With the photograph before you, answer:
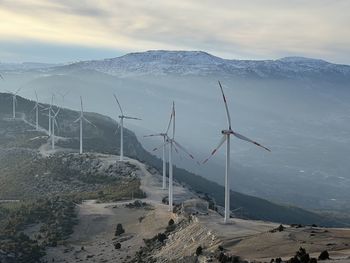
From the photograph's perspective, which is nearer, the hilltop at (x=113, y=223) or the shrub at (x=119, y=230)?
the hilltop at (x=113, y=223)

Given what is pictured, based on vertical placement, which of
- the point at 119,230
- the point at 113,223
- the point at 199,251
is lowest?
the point at 113,223

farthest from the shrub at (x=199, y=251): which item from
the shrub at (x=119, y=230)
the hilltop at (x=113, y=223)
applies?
the shrub at (x=119, y=230)

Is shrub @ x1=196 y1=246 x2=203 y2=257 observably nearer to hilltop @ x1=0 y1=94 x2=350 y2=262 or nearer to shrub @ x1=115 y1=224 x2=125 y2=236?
hilltop @ x1=0 y1=94 x2=350 y2=262

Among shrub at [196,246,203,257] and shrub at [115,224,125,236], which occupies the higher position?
shrub at [196,246,203,257]

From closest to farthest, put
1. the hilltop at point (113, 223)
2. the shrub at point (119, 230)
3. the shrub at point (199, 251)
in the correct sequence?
the shrub at point (199, 251) → the hilltop at point (113, 223) → the shrub at point (119, 230)

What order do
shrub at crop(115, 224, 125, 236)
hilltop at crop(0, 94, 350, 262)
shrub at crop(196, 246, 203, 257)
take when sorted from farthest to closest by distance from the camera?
shrub at crop(115, 224, 125, 236)
hilltop at crop(0, 94, 350, 262)
shrub at crop(196, 246, 203, 257)

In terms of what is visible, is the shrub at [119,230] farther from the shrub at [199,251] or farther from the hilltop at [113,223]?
the shrub at [199,251]

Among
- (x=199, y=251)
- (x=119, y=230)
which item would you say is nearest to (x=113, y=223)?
(x=119, y=230)

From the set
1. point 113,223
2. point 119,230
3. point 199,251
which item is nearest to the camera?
point 199,251

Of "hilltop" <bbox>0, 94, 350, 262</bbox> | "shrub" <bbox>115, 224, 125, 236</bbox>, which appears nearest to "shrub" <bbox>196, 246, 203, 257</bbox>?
"hilltop" <bbox>0, 94, 350, 262</bbox>

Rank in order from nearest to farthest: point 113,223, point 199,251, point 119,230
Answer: point 199,251 < point 119,230 < point 113,223

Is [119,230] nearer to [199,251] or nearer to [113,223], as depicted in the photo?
[113,223]
